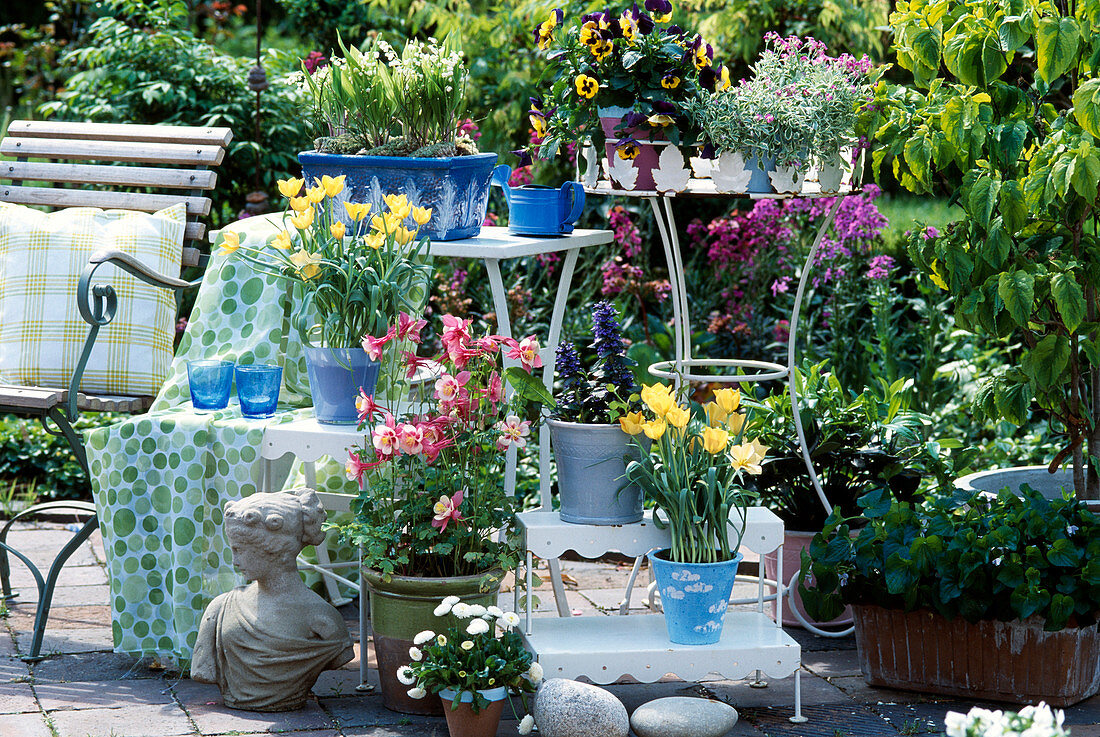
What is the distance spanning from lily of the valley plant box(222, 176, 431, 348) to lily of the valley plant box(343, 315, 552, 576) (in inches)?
3.4

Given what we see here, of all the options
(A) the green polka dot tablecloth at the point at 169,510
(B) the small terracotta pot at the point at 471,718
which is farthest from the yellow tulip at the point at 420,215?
(B) the small terracotta pot at the point at 471,718

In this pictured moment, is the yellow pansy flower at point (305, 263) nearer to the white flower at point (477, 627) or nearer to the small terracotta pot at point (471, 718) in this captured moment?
the white flower at point (477, 627)

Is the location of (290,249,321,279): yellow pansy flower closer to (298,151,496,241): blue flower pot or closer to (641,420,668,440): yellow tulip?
(298,151,496,241): blue flower pot

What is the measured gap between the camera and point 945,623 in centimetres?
279

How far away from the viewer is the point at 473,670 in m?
2.56

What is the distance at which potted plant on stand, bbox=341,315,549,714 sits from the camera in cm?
268

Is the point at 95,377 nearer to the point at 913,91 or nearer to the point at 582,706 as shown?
the point at 582,706

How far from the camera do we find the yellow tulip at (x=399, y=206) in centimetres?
275

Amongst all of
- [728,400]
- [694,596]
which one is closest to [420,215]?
[728,400]

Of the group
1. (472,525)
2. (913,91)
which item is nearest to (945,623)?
(472,525)

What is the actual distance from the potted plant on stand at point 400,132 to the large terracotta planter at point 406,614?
2.72 ft

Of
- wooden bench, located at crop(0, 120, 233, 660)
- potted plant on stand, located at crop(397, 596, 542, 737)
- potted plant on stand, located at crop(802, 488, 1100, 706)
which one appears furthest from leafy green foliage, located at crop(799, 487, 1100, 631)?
wooden bench, located at crop(0, 120, 233, 660)

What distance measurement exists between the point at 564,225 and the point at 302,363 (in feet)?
2.56

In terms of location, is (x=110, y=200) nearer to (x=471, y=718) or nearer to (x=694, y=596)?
(x=471, y=718)
